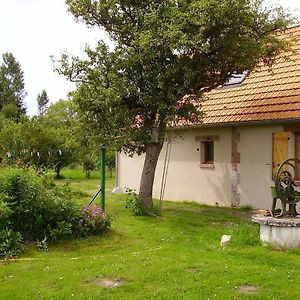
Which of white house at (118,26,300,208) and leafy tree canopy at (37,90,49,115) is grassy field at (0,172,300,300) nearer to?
white house at (118,26,300,208)

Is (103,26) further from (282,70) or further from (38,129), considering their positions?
(38,129)

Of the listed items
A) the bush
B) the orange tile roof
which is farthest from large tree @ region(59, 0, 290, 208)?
the bush

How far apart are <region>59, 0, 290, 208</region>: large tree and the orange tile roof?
1.58m

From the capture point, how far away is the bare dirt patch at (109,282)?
6.86m

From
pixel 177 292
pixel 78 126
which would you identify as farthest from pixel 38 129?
pixel 177 292

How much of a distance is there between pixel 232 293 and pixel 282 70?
37.3 ft

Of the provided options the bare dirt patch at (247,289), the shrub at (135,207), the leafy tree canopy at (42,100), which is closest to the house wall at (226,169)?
the shrub at (135,207)

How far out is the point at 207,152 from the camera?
1778cm

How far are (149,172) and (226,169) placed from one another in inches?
140

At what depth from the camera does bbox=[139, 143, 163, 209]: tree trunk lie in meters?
14.1

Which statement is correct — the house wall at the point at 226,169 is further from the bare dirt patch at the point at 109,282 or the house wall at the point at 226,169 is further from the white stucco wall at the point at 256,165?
the bare dirt patch at the point at 109,282

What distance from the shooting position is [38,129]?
1166 inches

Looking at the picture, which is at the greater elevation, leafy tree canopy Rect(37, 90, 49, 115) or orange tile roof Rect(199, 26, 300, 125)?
leafy tree canopy Rect(37, 90, 49, 115)

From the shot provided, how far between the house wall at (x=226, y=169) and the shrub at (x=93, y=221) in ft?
21.0
